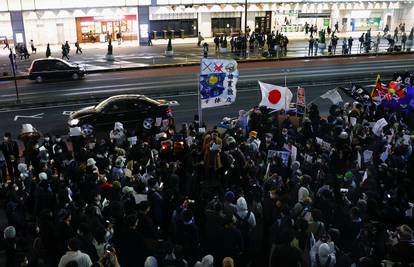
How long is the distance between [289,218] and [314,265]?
3.23ft

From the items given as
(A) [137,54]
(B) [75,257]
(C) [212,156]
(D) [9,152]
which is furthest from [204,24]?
(B) [75,257]

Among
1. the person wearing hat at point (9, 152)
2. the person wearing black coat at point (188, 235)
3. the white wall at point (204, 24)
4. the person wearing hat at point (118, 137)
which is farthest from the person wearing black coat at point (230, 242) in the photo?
the white wall at point (204, 24)

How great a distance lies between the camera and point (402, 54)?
134ft

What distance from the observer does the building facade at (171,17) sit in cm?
4447

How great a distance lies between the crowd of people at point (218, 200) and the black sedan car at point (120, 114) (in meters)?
3.83

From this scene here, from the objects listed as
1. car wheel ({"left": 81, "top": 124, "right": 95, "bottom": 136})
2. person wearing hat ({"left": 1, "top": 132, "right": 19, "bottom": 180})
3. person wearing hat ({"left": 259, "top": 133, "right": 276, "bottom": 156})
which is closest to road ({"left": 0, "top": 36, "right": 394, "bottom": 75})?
car wheel ({"left": 81, "top": 124, "right": 95, "bottom": 136})

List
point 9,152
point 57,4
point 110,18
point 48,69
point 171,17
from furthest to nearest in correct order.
Result: point 171,17
point 110,18
point 57,4
point 48,69
point 9,152

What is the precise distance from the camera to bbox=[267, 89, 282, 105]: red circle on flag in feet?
46.8

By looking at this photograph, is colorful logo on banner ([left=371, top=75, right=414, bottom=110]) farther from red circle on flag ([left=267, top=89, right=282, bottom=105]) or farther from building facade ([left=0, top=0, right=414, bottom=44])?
building facade ([left=0, top=0, right=414, bottom=44])

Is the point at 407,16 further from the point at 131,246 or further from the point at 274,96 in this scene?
the point at 131,246

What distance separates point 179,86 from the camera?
26.2 metres

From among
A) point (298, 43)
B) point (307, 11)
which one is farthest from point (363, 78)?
point (307, 11)

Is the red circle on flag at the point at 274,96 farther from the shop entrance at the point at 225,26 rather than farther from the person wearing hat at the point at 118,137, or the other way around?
the shop entrance at the point at 225,26

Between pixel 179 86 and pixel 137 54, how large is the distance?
16052 mm
